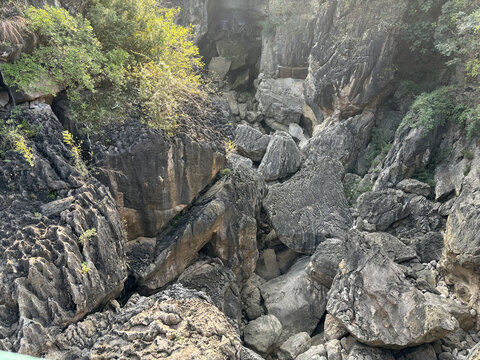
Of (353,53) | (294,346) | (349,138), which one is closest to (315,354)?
(294,346)

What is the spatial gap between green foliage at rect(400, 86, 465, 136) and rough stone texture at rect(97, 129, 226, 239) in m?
9.76

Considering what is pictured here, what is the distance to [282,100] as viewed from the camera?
885 inches

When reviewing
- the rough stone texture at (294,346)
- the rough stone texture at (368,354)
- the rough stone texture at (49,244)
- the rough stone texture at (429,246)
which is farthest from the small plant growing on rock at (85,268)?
the rough stone texture at (429,246)

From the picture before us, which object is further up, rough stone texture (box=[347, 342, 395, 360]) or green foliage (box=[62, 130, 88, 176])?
green foliage (box=[62, 130, 88, 176])

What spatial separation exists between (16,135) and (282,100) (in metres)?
18.4

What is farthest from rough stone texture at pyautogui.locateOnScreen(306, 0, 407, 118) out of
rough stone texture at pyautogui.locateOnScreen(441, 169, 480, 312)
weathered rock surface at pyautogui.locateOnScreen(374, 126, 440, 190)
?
rough stone texture at pyautogui.locateOnScreen(441, 169, 480, 312)

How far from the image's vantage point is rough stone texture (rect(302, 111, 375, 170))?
58.6 feet

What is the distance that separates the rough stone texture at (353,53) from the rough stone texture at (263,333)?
12.3 metres

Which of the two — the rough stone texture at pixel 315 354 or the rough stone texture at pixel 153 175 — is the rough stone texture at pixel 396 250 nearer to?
the rough stone texture at pixel 315 354

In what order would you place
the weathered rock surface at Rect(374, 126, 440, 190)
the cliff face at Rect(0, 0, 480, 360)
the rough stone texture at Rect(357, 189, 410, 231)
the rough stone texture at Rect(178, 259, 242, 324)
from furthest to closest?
1. the weathered rock surface at Rect(374, 126, 440, 190)
2. the rough stone texture at Rect(357, 189, 410, 231)
3. the rough stone texture at Rect(178, 259, 242, 324)
4. the cliff face at Rect(0, 0, 480, 360)

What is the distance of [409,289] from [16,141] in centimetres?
895

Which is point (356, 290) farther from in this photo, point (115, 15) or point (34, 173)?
point (115, 15)

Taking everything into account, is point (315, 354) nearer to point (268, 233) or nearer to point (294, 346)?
point (294, 346)

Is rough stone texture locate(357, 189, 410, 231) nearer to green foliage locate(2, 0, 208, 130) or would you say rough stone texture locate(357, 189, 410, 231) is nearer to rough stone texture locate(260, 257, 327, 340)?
rough stone texture locate(260, 257, 327, 340)
